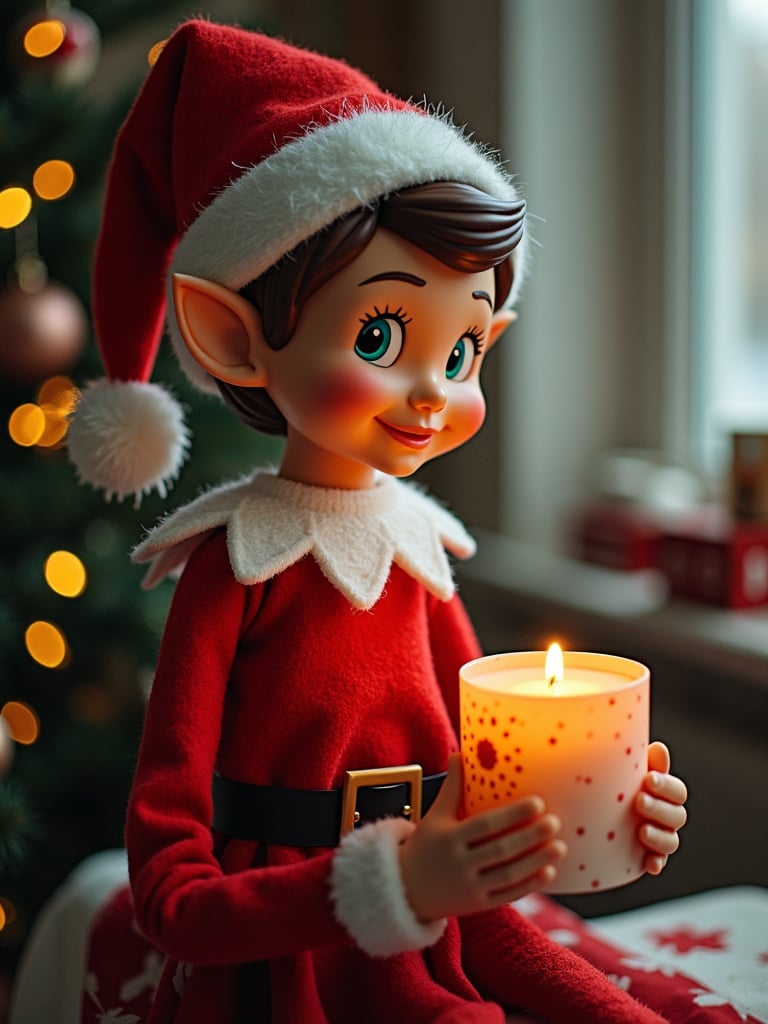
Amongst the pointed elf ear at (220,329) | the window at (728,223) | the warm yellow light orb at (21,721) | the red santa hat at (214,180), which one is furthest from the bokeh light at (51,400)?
the window at (728,223)

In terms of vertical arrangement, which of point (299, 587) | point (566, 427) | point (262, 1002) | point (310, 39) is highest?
point (310, 39)

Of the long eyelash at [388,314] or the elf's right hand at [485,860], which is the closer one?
the elf's right hand at [485,860]

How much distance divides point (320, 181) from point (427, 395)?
14cm

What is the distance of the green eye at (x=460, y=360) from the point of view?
729 millimetres

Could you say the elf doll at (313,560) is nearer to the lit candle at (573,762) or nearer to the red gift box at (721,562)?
the lit candle at (573,762)

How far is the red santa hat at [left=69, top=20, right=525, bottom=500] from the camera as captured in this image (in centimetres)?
67

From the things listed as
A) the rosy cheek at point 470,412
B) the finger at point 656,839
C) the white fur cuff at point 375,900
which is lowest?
the white fur cuff at point 375,900

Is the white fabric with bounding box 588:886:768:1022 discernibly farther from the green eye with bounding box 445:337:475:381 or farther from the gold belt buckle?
the green eye with bounding box 445:337:475:381

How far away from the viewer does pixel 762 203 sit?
158cm

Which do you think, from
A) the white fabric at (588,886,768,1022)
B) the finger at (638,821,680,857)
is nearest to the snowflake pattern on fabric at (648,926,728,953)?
the white fabric at (588,886,768,1022)

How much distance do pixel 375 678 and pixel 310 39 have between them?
5.52 ft

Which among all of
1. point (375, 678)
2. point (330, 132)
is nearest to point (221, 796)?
point (375, 678)

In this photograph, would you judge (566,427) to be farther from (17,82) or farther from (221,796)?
(221,796)

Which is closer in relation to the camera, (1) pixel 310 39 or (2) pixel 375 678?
(2) pixel 375 678
